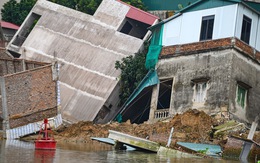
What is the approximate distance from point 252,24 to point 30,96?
1099 cm

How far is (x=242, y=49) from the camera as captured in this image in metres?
36.9

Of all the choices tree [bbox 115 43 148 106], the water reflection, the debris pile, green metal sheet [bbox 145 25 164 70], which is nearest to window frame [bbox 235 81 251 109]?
the debris pile

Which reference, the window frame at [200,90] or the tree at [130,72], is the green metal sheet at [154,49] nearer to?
the tree at [130,72]

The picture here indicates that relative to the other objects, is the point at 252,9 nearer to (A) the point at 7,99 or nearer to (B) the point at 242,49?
(B) the point at 242,49

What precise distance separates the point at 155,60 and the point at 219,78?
4509mm

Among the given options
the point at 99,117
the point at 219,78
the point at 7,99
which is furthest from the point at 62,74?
the point at 219,78

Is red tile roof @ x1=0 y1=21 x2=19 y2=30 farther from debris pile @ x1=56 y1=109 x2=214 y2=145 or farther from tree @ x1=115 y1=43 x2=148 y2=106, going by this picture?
debris pile @ x1=56 y1=109 x2=214 y2=145

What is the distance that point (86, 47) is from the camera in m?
43.7

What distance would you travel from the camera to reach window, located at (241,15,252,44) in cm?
3719

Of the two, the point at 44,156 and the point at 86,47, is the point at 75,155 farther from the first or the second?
the point at 86,47

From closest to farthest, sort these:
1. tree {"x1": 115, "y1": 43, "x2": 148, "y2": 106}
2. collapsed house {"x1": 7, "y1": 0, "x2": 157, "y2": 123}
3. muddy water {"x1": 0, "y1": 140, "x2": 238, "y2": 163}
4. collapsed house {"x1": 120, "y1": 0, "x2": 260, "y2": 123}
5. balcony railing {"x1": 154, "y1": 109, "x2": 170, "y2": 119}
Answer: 1. muddy water {"x1": 0, "y1": 140, "x2": 238, "y2": 163}
2. collapsed house {"x1": 120, "y1": 0, "x2": 260, "y2": 123}
3. balcony railing {"x1": 154, "y1": 109, "x2": 170, "y2": 119}
4. tree {"x1": 115, "y1": 43, "x2": 148, "y2": 106}
5. collapsed house {"x1": 7, "y1": 0, "x2": 157, "y2": 123}

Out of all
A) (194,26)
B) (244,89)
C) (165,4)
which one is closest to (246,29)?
(194,26)

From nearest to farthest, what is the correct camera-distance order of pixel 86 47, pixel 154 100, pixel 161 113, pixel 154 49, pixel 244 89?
pixel 244 89
pixel 161 113
pixel 154 100
pixel 154 49
pixel 86 47

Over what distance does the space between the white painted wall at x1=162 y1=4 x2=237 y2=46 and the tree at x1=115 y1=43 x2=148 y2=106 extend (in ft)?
7.75
